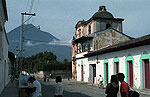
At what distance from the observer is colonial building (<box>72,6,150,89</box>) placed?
18344 mm

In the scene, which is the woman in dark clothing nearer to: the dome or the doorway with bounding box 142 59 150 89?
the doorway with bounding box 142 59 150 89

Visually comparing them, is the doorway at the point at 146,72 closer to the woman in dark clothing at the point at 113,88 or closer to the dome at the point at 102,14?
the woman in dark clothing at the point at 113,88

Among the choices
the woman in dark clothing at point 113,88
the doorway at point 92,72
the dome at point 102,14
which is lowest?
the doorway at point 92,72

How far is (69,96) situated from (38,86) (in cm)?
765

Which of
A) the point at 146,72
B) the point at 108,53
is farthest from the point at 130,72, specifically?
the point at 108,53

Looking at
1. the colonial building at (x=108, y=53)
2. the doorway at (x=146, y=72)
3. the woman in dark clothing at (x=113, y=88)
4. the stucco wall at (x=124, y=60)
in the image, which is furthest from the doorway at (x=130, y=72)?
the woman in dark clothing at (x=113, y=88)

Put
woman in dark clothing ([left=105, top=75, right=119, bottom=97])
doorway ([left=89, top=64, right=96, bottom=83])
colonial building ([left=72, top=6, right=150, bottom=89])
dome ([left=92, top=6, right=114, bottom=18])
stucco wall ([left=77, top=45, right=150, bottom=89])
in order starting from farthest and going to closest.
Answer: dome ([left=92, top=6, right=114, bottom=18]), doorway ([left=89, top=64, right=96, bottom=83]), stucco wall ([left=77, top=45, right=150, bottom=89]), colonial building ([left=72, top=6, right=150, bottom=89]), woman in dark clothing ([left=105, top=75, right=119, bottom=97])

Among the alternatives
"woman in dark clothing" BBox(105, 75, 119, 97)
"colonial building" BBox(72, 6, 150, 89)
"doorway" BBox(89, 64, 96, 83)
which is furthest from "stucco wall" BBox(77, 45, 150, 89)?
"woman in dark clothing" BBox(105, 75, 119, 97)

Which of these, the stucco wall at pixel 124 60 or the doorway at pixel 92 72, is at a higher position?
the stucco wall at pixel 124 60

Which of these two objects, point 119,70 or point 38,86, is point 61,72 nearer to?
point 119,70

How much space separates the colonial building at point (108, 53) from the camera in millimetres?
18344

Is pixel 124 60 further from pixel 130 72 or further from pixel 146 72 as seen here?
pixel 146 72

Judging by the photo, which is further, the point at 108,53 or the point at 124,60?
the point at 108,53

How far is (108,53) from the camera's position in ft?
81.4
